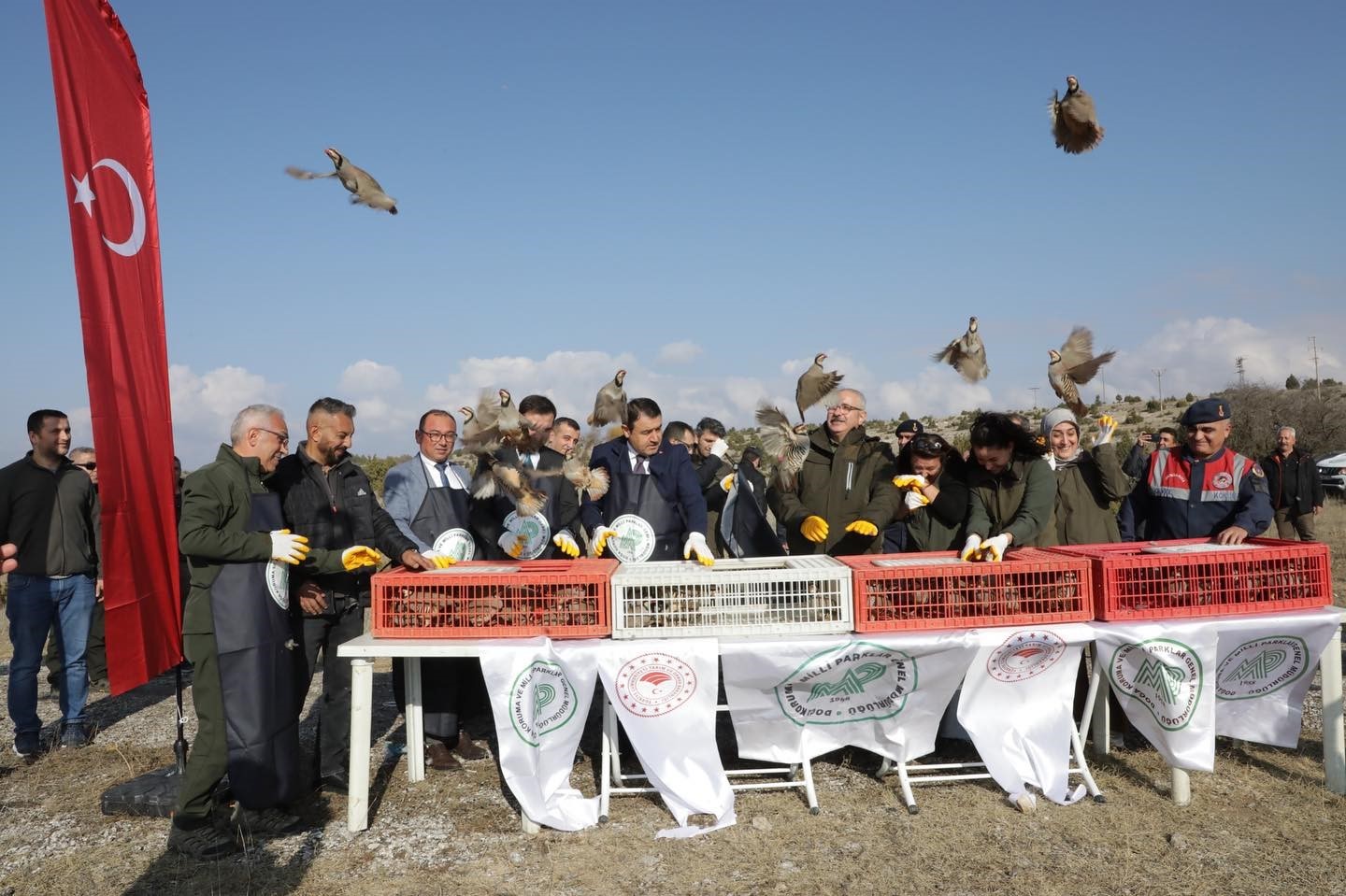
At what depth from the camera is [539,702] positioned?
395cm

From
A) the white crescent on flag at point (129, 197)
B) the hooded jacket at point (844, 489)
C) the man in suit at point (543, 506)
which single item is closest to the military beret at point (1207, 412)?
the hooded jacket at point (844, 489)

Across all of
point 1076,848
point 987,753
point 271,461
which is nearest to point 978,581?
point 987,753

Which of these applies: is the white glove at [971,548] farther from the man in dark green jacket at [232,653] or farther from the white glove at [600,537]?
the man in dark green jacket at [232,653]

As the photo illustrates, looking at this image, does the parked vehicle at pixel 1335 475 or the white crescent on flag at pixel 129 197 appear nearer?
the white crescent on flag at pixel 129 197

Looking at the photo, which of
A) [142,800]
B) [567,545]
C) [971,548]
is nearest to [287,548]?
[567,545]

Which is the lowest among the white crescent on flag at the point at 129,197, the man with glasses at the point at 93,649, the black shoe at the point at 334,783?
the black shoe at the point at 334,783

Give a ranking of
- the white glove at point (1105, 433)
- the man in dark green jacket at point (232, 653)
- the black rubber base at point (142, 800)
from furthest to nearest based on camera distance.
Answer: the white glove at point (1105, 433) < the black rubber base at point (142, 800) < the man in dark green jacket at point (232, 653)

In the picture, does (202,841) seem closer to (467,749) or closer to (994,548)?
(467,749)

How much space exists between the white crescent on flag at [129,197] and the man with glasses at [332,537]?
1146 millimetres

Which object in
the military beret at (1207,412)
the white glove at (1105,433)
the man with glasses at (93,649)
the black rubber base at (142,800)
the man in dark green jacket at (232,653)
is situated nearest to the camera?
the man in dark green jacket at (232,653)

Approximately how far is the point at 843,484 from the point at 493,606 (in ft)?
7.49

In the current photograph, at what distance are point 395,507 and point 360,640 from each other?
1.11m

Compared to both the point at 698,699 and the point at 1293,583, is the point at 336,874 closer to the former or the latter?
the point at 698,699

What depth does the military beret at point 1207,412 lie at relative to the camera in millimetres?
4621
